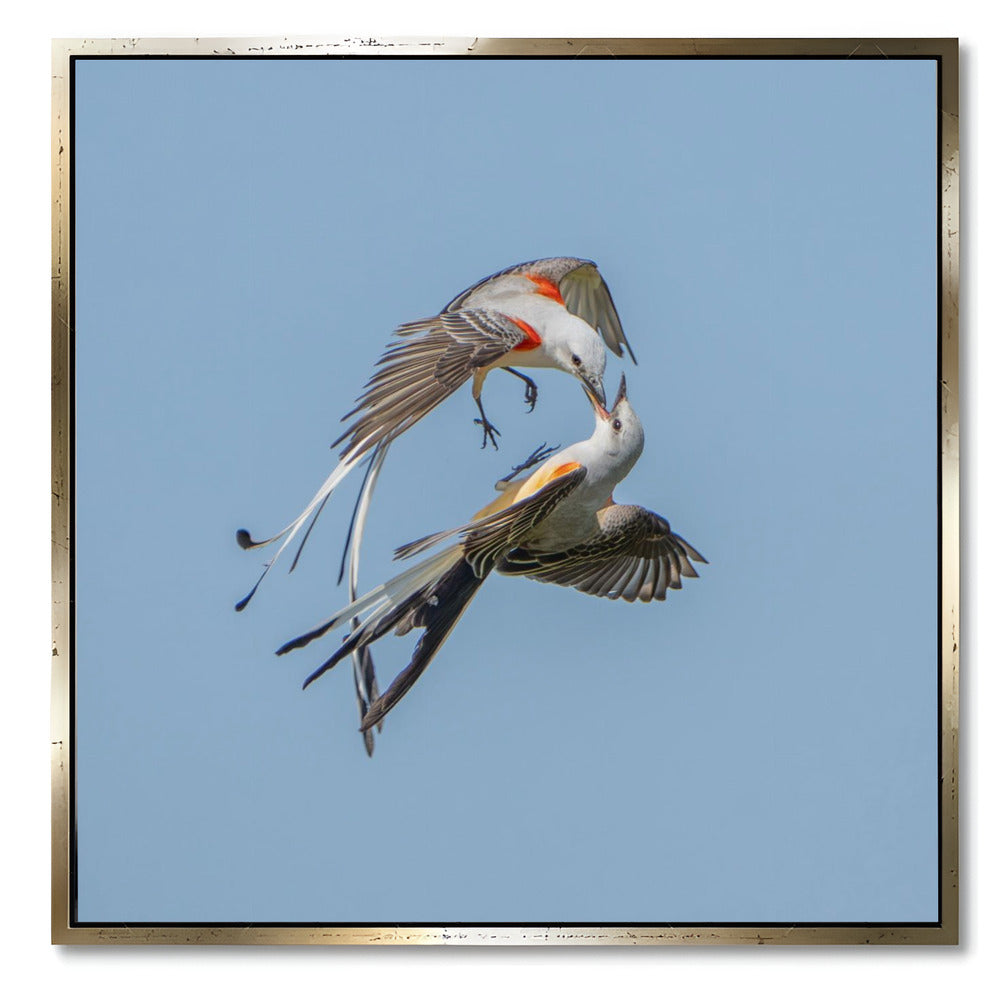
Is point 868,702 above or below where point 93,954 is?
above

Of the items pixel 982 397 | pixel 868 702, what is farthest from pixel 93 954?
pixel 982 397

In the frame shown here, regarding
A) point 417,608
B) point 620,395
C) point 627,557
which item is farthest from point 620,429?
point 417,608

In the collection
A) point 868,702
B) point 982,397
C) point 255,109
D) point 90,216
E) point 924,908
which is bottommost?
point 924,908

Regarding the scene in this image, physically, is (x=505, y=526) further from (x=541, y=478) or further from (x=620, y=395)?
(x=620, y=395)

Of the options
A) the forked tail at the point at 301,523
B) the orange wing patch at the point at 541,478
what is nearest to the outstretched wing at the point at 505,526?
the orange wing patch at the point at 541,478
